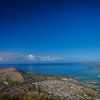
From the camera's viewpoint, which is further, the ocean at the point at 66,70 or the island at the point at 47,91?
the ocean at the point at 66,70

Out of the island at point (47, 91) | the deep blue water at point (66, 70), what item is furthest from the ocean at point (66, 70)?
the island at point (47, 91)

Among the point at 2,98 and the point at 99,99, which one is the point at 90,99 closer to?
the point at 99,99

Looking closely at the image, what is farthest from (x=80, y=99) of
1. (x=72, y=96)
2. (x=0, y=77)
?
(x=0, y=77)

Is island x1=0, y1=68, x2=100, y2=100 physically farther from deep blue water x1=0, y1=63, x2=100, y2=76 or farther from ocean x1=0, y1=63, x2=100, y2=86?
deep blue water x1=0, y1=63, x2=100, y2=76

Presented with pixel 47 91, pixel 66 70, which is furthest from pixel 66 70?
pixel 47 91

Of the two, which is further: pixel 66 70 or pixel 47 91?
pixel 66 70

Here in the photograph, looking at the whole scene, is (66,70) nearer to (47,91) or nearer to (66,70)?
(66,70)

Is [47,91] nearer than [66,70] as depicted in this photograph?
Yes

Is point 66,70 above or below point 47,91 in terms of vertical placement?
below

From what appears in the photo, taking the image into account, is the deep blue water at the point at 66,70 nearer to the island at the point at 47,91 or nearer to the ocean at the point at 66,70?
the ocean at the point at 66,70

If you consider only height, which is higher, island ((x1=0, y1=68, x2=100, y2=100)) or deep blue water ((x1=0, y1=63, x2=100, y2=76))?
island ((x1=0, y1=68, x2=100, y2=100))

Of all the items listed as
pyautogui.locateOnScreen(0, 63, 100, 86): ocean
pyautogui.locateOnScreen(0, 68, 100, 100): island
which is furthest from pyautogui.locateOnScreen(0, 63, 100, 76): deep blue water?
pyautogui.locateOnScreen(0, 68, 100, 100): island

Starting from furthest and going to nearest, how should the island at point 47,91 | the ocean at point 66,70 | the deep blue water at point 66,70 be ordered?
the deep blue water at point 66,70 → the ocean at point 66,70 → the island at point 47,91

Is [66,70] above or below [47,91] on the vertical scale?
below
